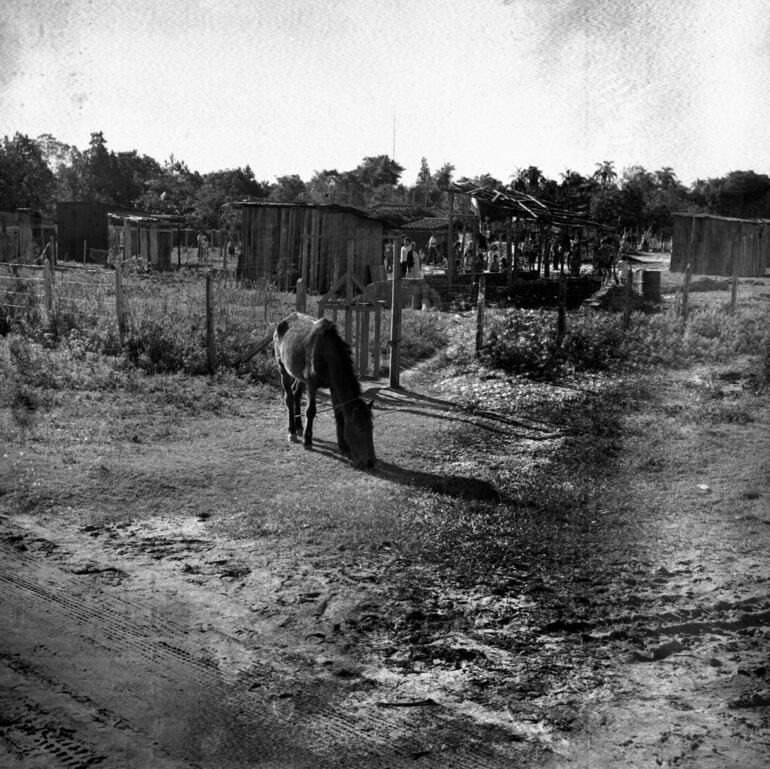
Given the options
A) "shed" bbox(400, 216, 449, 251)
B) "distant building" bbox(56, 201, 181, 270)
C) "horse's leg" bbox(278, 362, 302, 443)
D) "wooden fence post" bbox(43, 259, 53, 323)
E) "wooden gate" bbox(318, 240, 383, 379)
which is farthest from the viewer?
"shed" bbox(400, 216, 449, 251)

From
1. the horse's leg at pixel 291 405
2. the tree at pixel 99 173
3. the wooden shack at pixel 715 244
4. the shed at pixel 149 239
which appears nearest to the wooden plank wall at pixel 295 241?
the shed at pixel 149 239

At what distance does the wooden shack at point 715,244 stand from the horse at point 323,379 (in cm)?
3036

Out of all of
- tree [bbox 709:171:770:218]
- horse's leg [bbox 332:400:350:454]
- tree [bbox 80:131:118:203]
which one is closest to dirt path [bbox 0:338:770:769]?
horse's leg [bbox 332:400:350:454]

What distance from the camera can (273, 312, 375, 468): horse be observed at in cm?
908

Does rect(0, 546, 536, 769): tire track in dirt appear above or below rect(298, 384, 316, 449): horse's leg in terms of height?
below

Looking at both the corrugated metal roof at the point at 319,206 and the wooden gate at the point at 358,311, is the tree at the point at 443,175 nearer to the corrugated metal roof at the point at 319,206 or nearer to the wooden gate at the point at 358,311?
the corrugated metal roof at the point at 319,206

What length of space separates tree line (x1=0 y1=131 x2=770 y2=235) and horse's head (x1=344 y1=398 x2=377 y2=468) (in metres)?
15.9

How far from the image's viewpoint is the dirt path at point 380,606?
4.19 metres

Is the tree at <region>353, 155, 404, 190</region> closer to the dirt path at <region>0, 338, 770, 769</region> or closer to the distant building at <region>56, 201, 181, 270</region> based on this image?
the distant building at <region>56, 201, 181, 270</region>

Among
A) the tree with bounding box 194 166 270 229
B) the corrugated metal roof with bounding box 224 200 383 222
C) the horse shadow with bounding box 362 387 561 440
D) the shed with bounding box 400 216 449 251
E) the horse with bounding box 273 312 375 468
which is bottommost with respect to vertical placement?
the horse shadow with bounding box 362 387 561 440

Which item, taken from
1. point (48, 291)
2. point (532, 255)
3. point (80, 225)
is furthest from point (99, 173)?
point (48, 291)

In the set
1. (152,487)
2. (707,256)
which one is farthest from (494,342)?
(707,256)

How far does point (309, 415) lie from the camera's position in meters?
9.99

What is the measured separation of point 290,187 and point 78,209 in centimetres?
2091
